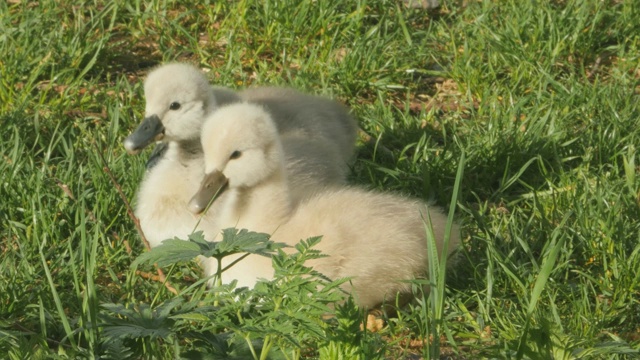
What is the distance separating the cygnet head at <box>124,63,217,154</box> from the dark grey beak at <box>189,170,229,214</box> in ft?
1.80

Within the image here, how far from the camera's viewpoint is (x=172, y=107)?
4566mm

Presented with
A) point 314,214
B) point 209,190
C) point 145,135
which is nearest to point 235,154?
point 209,190

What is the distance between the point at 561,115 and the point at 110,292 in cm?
237

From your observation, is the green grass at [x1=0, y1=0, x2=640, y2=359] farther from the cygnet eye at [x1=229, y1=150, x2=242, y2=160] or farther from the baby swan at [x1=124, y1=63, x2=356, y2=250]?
the cygnet eye at [x1=229, y1=150, x2=242, y2=160]

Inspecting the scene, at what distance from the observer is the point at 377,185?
4902 millimetres

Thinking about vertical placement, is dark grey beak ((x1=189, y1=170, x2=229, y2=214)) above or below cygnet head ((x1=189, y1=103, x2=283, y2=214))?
below

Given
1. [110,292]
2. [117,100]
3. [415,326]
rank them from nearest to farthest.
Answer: [415,326] → [110,292] → [117,100]

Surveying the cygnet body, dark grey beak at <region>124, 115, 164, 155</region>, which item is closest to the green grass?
the cygnet body

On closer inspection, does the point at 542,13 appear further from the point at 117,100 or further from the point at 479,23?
the point at 117,100

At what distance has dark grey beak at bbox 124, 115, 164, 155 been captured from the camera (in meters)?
4.45

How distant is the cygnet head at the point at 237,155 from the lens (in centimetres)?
400

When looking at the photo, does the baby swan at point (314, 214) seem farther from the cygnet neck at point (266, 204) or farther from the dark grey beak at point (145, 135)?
the dark grey beak at point (145, 135)

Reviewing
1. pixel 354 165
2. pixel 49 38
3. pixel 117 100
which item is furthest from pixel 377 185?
pixel 49 38

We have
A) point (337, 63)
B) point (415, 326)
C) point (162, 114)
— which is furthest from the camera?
point (337, 63)
